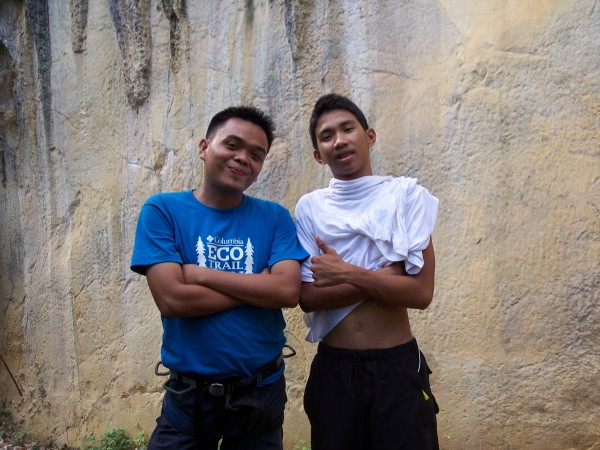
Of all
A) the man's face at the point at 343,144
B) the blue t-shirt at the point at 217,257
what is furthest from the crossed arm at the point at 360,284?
the man's face at the point at 343,144

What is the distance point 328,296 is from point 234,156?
0.61 metres

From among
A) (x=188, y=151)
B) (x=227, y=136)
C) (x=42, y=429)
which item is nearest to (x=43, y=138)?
(x=188, y=151)

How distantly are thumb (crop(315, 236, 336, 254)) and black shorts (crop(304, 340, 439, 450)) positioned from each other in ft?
1.20

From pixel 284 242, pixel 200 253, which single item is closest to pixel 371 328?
pixel 284 242

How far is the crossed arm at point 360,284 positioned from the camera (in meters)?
1.95

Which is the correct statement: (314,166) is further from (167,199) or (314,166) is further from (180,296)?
(180,296)

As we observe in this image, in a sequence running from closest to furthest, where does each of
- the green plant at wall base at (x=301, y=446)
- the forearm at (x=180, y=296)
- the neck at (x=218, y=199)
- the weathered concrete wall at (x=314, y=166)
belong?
the forearm at (x=180, y=296)
the neck at (x=218, y=199)
the weathered concrete wall at (x=314, y=166)
the green plant at wall base at (x=301, y=446)

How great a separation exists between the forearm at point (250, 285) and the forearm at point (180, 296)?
0.02m

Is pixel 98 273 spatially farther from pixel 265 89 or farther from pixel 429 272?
pixel 429 272

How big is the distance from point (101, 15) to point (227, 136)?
331 centimetres

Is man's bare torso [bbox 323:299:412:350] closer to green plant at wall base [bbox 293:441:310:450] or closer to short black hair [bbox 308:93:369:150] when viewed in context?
short black hair [bbox 308:93:369:150]

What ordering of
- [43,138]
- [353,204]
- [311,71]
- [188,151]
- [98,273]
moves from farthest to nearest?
[43,138]
[98,273]
[188,151]
[311,71]
[353,204]

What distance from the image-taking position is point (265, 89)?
401cm

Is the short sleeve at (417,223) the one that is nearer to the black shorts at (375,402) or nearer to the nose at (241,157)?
the black shorts at (375,402)
